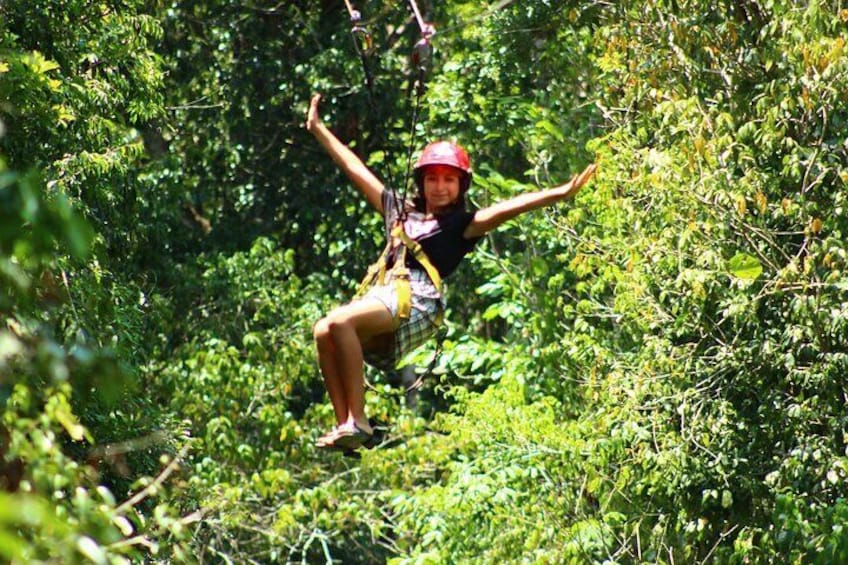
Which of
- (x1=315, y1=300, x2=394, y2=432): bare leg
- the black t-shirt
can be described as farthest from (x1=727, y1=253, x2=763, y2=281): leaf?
(x1=315, y1=300, x2=394, y2=432): bare leg

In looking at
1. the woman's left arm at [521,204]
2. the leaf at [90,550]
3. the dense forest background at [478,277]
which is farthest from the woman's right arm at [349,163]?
the leaf at [90,550]

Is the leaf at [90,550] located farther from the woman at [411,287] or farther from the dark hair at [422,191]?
the dark hair at [422,191]

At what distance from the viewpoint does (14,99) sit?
7.70 metres

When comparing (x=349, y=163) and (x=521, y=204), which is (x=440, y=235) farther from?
(x=349, y=163)

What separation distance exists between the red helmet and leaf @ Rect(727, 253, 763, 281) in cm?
225

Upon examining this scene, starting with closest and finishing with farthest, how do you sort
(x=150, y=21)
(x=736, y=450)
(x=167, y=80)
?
(x=736, y=450)
(x=150, y=21)
(x=167, y=80)

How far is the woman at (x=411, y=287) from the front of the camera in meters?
5.98

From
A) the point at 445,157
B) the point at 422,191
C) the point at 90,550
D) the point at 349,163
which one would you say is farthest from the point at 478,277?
the point at 90,550

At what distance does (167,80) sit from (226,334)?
200 cm

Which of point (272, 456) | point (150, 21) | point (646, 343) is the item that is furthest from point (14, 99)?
point (272, 456)

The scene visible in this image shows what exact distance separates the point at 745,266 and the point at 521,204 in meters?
2.39

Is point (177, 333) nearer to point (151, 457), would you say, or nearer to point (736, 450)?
point (151, 457)

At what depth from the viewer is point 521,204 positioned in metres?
5.94

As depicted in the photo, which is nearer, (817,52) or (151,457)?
(817,52)
